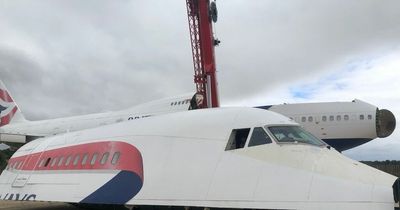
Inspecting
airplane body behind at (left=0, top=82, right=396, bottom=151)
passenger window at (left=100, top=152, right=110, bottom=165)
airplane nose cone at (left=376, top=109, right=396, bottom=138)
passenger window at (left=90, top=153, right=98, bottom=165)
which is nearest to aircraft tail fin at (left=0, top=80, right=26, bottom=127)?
airplane body behind at (left=0, top=82, right=396, bottom=151)

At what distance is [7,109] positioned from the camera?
37.9 meters

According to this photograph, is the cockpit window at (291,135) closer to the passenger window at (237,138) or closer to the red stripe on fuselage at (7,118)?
the passenger window at (237,138)

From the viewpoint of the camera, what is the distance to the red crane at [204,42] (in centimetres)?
3053

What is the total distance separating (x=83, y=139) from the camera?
484 inches

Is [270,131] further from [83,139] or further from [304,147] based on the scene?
[83,139]

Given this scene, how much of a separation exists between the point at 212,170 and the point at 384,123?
20749 millimetres

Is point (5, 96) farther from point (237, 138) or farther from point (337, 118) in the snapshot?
point (237, 138)

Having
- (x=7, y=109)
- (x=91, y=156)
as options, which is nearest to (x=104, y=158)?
(x=91, y=156)

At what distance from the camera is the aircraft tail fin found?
37434 millimetres

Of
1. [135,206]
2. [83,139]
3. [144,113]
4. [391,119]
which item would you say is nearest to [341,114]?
[391,119]

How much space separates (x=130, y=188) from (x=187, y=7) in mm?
23952

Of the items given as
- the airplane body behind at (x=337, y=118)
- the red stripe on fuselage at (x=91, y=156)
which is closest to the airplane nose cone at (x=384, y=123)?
the airplane body behind at (x=337, y=118)

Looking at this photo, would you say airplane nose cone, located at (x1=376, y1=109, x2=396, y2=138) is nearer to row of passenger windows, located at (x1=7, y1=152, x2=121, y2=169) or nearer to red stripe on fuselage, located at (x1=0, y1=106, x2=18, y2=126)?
row of passenger windows, located at (x1=7, y1=152, x2=121, y2=169)

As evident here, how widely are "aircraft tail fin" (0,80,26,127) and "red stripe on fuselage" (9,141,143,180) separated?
25.4 m
